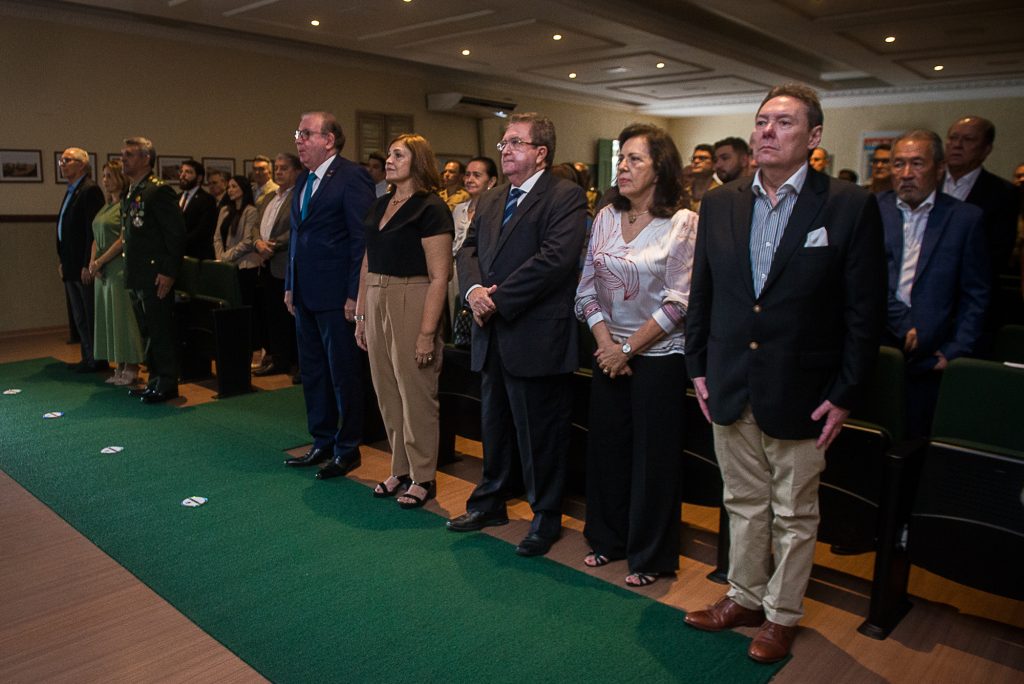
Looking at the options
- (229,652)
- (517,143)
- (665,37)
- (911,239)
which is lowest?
(229,652)

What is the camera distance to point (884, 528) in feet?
8.07

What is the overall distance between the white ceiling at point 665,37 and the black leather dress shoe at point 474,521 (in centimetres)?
614

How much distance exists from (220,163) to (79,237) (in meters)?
3.84

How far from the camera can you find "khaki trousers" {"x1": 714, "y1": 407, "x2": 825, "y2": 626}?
2230mm

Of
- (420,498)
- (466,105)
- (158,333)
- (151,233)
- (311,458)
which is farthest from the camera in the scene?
Answer: (466,105)

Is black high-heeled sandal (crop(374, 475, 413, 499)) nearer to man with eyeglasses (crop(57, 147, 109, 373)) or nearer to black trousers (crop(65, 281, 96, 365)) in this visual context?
man with eyeglasses (crop(57, 147, 109, 373))

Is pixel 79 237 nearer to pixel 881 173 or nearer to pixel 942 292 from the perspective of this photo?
pixel 881 173

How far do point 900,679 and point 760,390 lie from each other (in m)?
0.95

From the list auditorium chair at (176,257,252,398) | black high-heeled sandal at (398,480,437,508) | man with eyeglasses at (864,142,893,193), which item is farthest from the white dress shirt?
auditorium chair at (176,257,252,398)

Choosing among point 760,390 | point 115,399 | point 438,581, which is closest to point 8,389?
point 115,399

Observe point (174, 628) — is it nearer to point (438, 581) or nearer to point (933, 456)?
point (438, 581)

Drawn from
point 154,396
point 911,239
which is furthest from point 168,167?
point 911,239

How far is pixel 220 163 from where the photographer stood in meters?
9.65

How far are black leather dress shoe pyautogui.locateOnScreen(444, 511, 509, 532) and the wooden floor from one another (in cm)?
5
